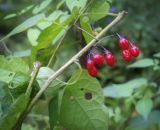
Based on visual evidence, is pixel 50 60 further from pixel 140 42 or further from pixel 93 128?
pixel 140 42

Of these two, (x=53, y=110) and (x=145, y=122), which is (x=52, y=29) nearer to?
(x=53, y=110)

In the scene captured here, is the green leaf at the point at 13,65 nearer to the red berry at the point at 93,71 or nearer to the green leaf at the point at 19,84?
the green leaf at the point at 19,84

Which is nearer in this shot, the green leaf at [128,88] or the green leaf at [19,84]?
the green leaf at [19,84]

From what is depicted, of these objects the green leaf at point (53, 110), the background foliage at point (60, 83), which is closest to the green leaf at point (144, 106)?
the background foliage at point (60, 83)

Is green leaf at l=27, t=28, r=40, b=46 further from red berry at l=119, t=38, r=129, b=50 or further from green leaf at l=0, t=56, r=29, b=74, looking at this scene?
red berry at l=119, t=38, r=129, b=50

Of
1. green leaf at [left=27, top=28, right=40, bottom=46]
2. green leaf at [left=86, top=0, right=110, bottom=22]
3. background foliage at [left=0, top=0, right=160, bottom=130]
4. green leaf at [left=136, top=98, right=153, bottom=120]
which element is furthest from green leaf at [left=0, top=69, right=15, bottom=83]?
green leaf at [left=136, top=98, right=153, bottom=120]
